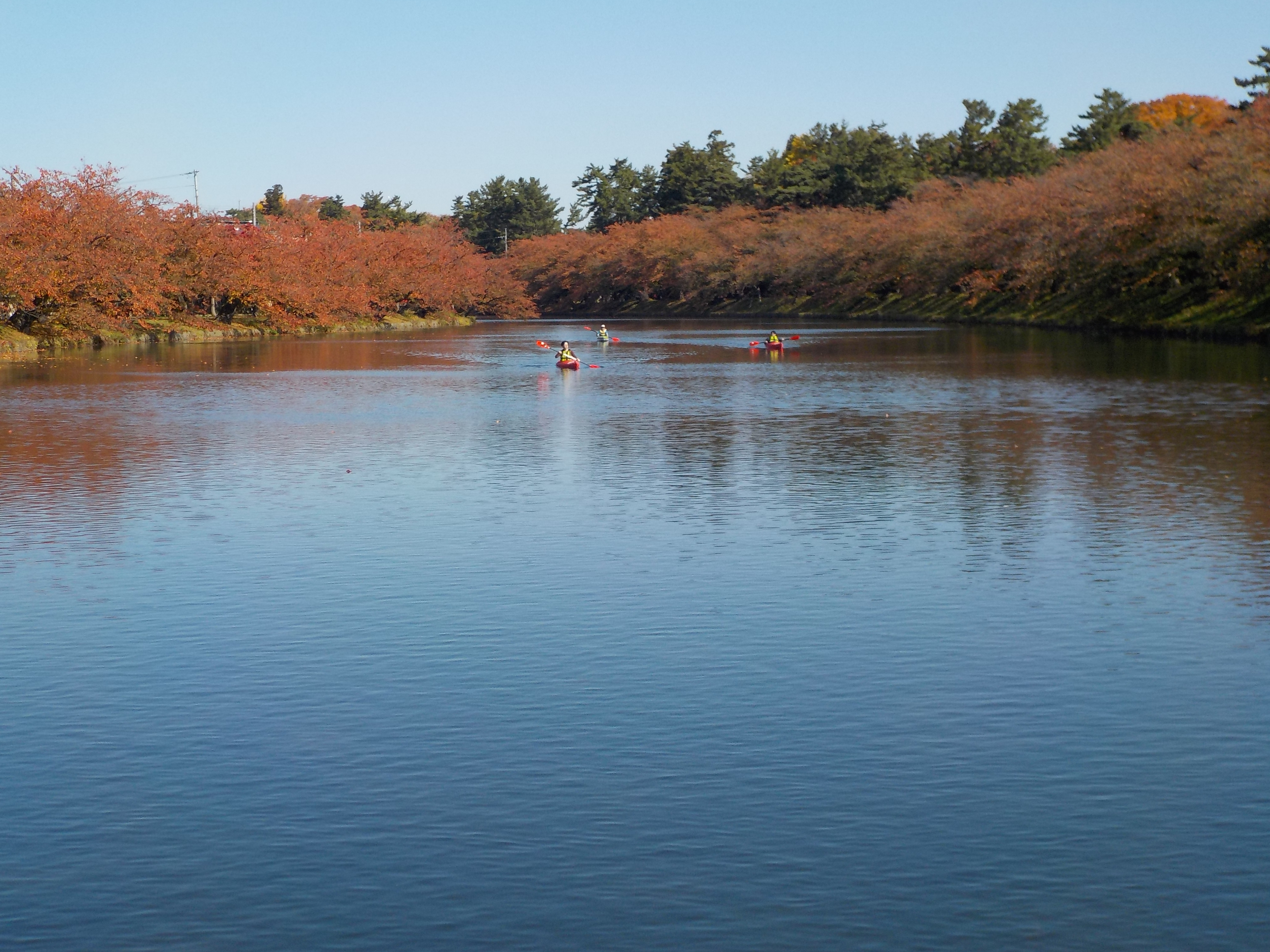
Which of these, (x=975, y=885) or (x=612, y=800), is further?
(x=612, y=800)

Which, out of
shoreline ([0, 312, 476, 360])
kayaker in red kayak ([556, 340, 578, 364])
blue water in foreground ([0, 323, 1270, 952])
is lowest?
blue water in foreground ([0, 323, 1270, 952])

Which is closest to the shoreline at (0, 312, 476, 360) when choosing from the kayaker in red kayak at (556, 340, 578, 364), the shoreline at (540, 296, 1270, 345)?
the kayaker in red kayak at (556, 340, 578, 364)

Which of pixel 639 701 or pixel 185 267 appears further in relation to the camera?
pixel 185 267

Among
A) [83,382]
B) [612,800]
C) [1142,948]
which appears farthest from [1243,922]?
[83,382]

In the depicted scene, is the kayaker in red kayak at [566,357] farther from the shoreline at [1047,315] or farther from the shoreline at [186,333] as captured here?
the shoreline at [1047,315]

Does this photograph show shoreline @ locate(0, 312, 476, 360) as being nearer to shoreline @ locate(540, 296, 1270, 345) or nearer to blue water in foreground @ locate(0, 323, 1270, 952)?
shoreline @ locate(540, 296, 1270, 345)

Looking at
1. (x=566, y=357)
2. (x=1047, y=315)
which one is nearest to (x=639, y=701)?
(x=566, y=357)

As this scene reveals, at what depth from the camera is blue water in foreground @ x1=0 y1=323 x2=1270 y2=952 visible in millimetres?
7594

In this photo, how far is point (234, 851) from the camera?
8.24 m

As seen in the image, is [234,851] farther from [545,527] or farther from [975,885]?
[545,527]

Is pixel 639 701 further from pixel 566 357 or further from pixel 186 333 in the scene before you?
pixel 186 333

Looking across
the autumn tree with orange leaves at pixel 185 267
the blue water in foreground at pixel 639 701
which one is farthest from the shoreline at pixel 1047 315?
the blue water in foreground at pixel 639 701

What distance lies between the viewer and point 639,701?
11.1m

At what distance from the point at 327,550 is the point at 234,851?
30.7ft
